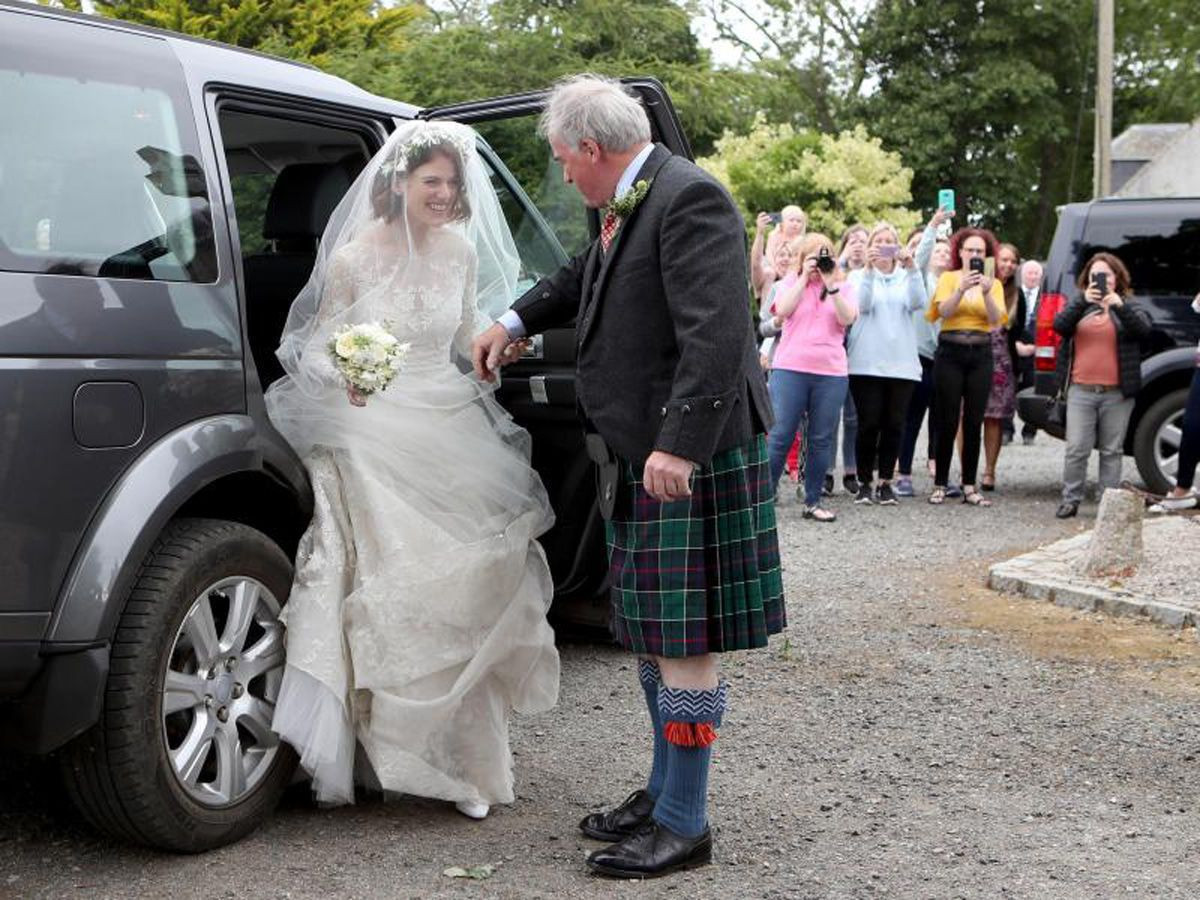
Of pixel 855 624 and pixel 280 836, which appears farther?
pixel 855 624

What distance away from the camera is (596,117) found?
3.69 metres

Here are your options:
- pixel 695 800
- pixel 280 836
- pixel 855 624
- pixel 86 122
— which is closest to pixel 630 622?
pixel 695 800

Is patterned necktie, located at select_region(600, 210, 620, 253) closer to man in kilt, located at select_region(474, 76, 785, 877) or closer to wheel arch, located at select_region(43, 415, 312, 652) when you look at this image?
man in kilt, located at select_region(474, 76, 785, 877)

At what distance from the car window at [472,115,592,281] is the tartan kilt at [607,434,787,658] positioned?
1590mm

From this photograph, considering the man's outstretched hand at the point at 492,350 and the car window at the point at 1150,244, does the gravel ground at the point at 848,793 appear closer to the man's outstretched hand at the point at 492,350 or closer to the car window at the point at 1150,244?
the man's outstretched hand at the point at 492,350

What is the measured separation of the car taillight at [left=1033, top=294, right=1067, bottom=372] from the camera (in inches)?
419

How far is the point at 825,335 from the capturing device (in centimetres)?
941

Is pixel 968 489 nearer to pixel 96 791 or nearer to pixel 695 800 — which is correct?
pixel 695 800

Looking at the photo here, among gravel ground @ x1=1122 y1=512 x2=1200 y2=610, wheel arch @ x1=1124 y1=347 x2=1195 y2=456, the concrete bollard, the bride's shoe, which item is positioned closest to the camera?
the bride's shoe

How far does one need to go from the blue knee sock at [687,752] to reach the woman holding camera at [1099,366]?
6835 millimetres

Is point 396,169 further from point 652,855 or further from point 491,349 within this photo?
point 652,855

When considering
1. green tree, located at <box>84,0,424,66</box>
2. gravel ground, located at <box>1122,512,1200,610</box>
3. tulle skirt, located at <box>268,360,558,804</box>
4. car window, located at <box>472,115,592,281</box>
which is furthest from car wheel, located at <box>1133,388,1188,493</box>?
green tree, located at <box>84,0,424,66</box>

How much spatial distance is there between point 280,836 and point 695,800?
1.14 meters

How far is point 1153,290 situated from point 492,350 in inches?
301
